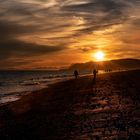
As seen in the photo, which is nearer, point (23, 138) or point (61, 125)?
point (23, 138)

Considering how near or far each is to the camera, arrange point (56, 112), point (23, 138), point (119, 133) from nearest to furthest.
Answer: point (119, 133) → point (23, 138) → point (56, 112)

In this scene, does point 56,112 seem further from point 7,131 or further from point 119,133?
point 119,133

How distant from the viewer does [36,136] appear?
15.3m

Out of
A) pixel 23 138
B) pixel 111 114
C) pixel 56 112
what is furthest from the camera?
pixel 56 112

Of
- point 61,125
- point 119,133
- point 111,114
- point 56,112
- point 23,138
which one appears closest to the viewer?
point 119,133

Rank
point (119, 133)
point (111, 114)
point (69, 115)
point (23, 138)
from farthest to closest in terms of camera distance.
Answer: point (69, 115) → point (111, 114) → point (23, 138) → point (119, 133)

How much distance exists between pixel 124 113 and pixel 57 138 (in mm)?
5686

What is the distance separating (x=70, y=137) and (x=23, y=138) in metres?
2.14

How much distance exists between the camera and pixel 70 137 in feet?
46.6

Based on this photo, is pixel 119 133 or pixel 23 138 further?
pixel 23 138

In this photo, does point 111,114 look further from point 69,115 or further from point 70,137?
point 70,137

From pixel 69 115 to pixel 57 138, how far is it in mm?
5920

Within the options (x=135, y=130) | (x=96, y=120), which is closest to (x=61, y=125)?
(x=96, y=120)

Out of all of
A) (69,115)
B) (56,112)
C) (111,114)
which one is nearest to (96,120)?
(111,114)
